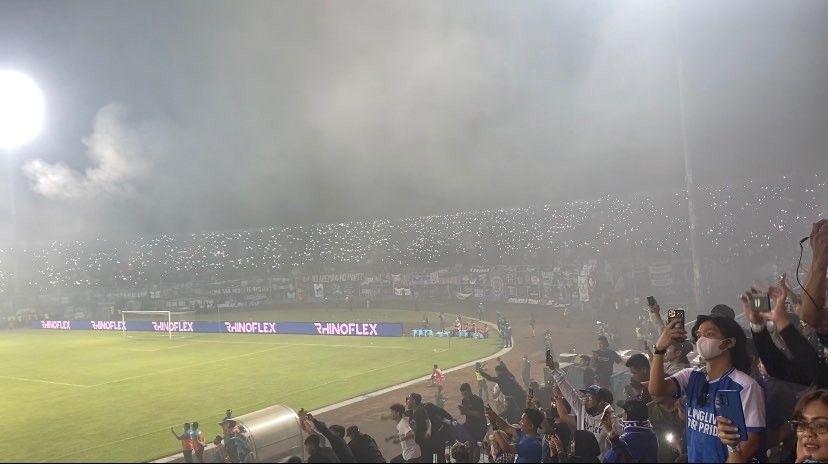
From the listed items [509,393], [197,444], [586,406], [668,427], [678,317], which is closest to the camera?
[678,317]

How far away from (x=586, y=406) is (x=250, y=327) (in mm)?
48428

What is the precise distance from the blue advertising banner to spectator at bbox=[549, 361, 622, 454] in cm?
3677

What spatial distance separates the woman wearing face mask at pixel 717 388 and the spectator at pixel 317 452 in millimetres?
2663

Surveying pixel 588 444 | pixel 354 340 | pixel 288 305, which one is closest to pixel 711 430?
pixel 588 444

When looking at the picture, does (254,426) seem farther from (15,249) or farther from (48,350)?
(15,249)

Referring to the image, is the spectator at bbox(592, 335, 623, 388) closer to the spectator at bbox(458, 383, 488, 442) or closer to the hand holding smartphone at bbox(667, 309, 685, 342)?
the spectator at bbox(458, 383, 488, 442)

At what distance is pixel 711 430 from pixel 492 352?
1197 inches

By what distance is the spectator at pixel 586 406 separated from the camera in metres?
6.66

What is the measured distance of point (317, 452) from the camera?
5.09 metres

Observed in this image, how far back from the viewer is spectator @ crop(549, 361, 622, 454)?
21.9ft

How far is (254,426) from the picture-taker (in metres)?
7.72

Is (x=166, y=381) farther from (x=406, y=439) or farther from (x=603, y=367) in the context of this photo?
(x=406, y=439)

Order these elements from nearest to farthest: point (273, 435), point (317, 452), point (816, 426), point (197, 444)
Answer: point (816, 426) → point (317, 452) → point (273, 435) → point (197, 444)

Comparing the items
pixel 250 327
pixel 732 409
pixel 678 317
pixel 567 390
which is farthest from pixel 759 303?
pixel 250 327
